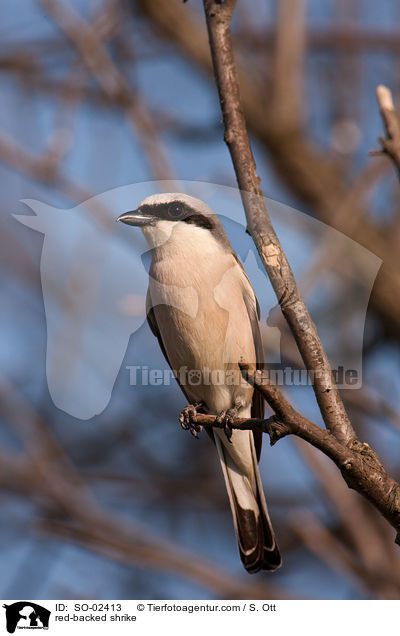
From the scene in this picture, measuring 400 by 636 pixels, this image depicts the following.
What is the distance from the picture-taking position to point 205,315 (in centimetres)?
280

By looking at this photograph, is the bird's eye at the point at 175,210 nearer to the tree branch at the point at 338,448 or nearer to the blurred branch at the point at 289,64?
the tree branch at the point at 338,448

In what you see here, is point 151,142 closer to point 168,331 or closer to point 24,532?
point 168,331

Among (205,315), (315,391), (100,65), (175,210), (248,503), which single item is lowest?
(248,503)

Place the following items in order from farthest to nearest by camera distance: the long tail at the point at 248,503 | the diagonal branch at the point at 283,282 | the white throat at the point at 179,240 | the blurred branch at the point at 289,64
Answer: the blurred branch at the point at 289,64 < the long tail at the point at 248,503 < the white throat at the point at 179,240 < the diagonal branch at the point at 283,282

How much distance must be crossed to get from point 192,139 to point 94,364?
263 centimetres

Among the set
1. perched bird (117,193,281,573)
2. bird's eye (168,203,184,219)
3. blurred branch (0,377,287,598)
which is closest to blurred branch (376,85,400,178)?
perched bird (117,193,281,573)

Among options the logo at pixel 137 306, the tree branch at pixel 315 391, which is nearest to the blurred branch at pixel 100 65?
the logo at pixel 137 306

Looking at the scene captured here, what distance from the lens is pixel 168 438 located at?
613 centimetres

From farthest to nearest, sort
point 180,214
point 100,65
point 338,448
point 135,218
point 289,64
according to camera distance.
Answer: point 289,64 → point 100,65 → point 180,214 → point 135,218 → point 338,448

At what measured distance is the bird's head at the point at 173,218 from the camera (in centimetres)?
261
